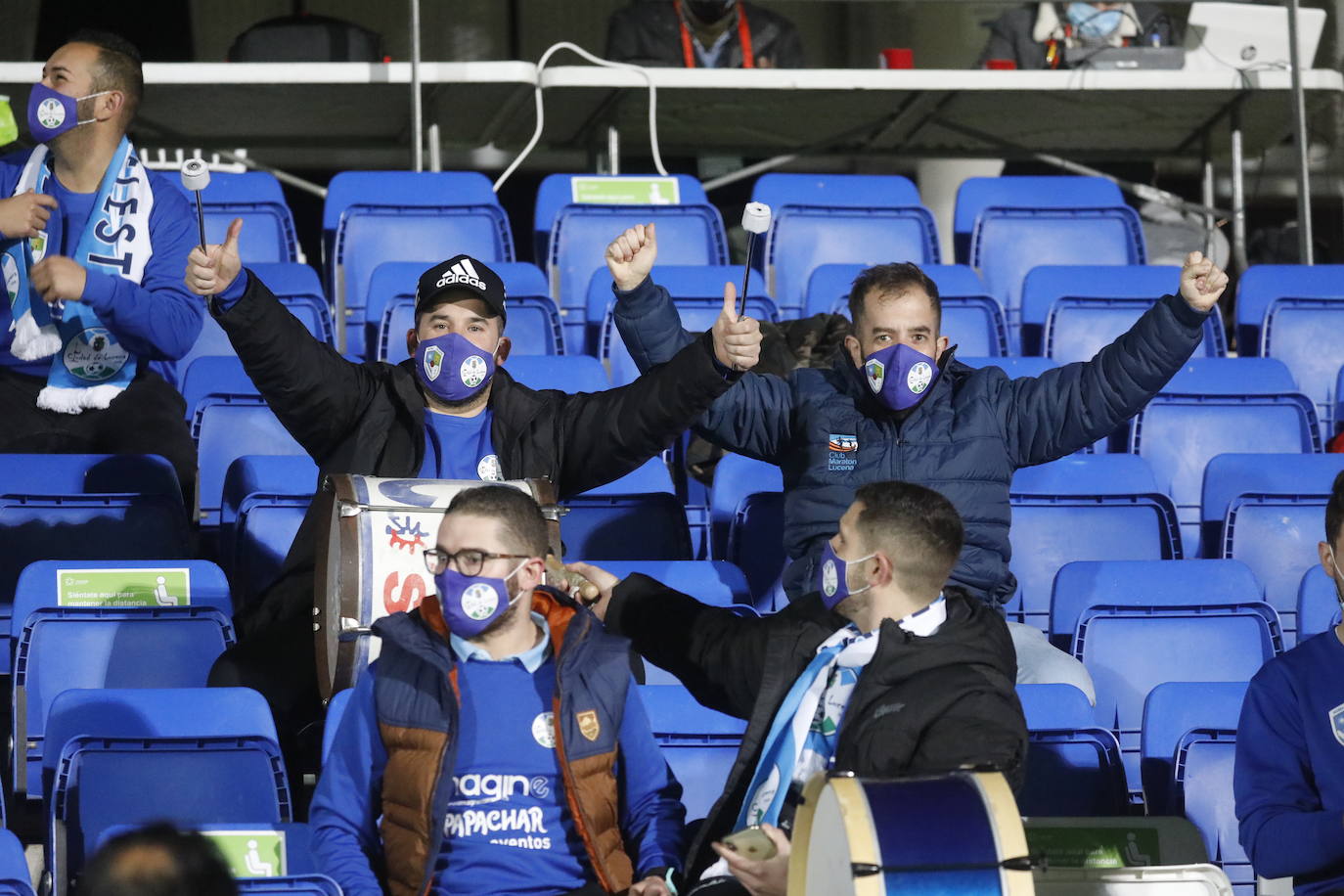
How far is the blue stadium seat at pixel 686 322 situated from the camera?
20.3 ft

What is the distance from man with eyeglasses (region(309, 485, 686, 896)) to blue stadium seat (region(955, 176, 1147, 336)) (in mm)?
3964

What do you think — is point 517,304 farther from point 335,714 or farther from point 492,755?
A: point 492,755

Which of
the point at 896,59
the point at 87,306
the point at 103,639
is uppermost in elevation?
the point at 896,59

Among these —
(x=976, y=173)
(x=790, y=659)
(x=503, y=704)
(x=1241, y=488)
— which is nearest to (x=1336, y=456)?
(x=1241, y=488)

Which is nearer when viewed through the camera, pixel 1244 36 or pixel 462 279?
pixel 462 279

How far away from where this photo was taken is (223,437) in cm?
552

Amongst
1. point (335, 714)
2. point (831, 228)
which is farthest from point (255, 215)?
point (335, 714)

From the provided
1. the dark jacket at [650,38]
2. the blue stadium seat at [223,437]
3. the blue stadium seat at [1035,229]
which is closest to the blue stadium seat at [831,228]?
the blue stadium seat at [1035,229]

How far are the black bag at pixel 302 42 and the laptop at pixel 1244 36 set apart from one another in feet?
11.2

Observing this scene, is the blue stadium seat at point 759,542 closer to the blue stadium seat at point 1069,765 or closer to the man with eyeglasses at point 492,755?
the blue stadium seat at point 1069,765

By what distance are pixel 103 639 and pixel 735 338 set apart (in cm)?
152

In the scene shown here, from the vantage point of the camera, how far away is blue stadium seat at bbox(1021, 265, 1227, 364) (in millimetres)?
6516

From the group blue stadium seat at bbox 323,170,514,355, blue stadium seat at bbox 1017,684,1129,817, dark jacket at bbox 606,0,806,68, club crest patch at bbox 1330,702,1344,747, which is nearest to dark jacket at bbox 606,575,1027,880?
blue stadium seat at bbox 1017,684,1129,817

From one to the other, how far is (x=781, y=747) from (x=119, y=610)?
5.35ft
